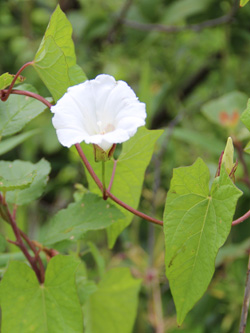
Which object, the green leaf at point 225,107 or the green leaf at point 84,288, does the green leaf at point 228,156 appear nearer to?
the green leaf at point 84,288

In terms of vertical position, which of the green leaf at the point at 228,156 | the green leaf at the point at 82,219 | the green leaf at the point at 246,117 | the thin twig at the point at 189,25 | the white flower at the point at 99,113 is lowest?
the thin twig at the point at 189,25

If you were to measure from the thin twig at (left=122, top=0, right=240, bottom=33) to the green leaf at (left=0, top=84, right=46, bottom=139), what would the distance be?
746mm

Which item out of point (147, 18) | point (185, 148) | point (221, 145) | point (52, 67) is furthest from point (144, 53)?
point (52, 67)

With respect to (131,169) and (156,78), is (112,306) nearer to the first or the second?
(131,169)

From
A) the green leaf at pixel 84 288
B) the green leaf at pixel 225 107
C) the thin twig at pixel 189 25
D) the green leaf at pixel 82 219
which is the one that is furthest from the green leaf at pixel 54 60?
the thin twig at pixel 189 25

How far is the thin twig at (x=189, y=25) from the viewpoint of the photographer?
48.3 inches

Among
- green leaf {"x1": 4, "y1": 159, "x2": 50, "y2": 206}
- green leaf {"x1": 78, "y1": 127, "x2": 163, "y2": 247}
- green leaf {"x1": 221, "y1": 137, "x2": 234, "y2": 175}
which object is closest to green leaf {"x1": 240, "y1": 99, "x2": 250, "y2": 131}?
green leaf {"x1": 221, "y1": 137, "x2": 234, "y2": 175}

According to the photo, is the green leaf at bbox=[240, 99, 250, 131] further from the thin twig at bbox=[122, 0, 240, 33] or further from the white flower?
the thin twig at bbox=[122, 0, 240, 33]

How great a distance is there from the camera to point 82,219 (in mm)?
601

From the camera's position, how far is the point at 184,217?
48 centimetres

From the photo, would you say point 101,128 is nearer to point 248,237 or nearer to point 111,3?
point 248,237

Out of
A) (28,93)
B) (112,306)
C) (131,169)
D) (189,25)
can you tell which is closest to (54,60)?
(28,93)

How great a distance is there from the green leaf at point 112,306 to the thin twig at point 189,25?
727mm

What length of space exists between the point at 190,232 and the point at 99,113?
15cm
